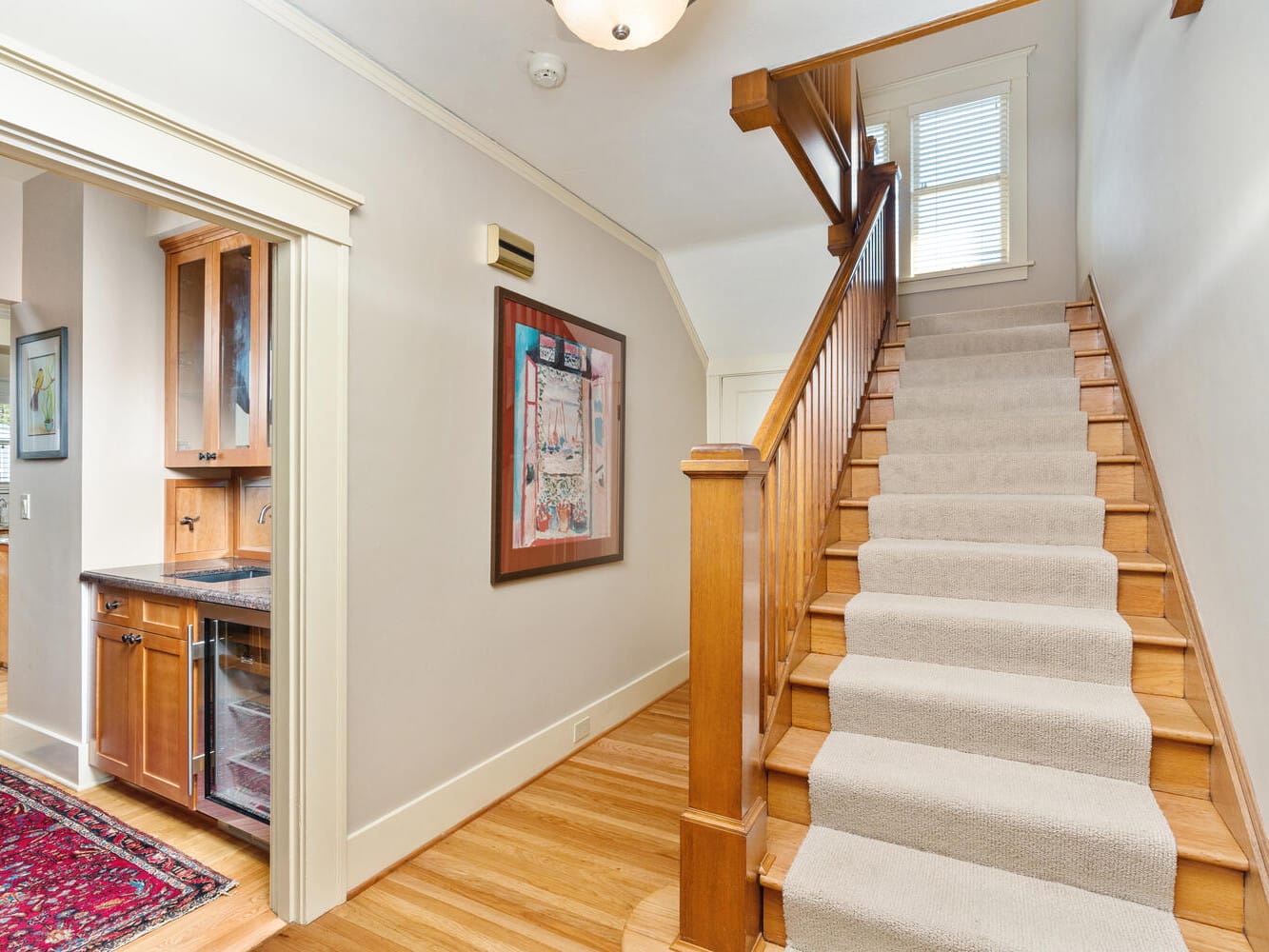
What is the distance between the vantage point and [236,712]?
237 centimetres

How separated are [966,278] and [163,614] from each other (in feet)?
16.3

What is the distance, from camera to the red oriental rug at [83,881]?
183cm

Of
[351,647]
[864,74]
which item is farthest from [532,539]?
[864,74]

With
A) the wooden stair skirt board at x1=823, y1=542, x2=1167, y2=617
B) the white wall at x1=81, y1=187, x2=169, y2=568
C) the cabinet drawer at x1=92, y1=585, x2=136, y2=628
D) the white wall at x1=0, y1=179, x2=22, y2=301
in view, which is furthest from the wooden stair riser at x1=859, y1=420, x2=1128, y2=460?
the white wall at x1=0, y1=179, x2=22, y2=301

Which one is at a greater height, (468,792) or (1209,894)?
(1209,894)

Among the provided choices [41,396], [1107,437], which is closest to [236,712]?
[41,396]

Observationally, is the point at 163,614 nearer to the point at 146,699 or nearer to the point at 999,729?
the point at 146,699

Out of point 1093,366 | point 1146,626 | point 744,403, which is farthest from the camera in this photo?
point 744,403

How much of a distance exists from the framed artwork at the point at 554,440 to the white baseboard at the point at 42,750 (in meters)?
1.86

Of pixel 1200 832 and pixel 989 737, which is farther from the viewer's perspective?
pixel 989 737

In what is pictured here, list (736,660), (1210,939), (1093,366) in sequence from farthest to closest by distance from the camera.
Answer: (1093,366) → (736,660) → (1210,939)

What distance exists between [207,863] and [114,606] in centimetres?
104

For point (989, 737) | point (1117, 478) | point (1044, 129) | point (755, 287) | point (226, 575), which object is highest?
point (1044, 129)

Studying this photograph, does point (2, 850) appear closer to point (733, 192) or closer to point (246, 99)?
point (246, 99)
